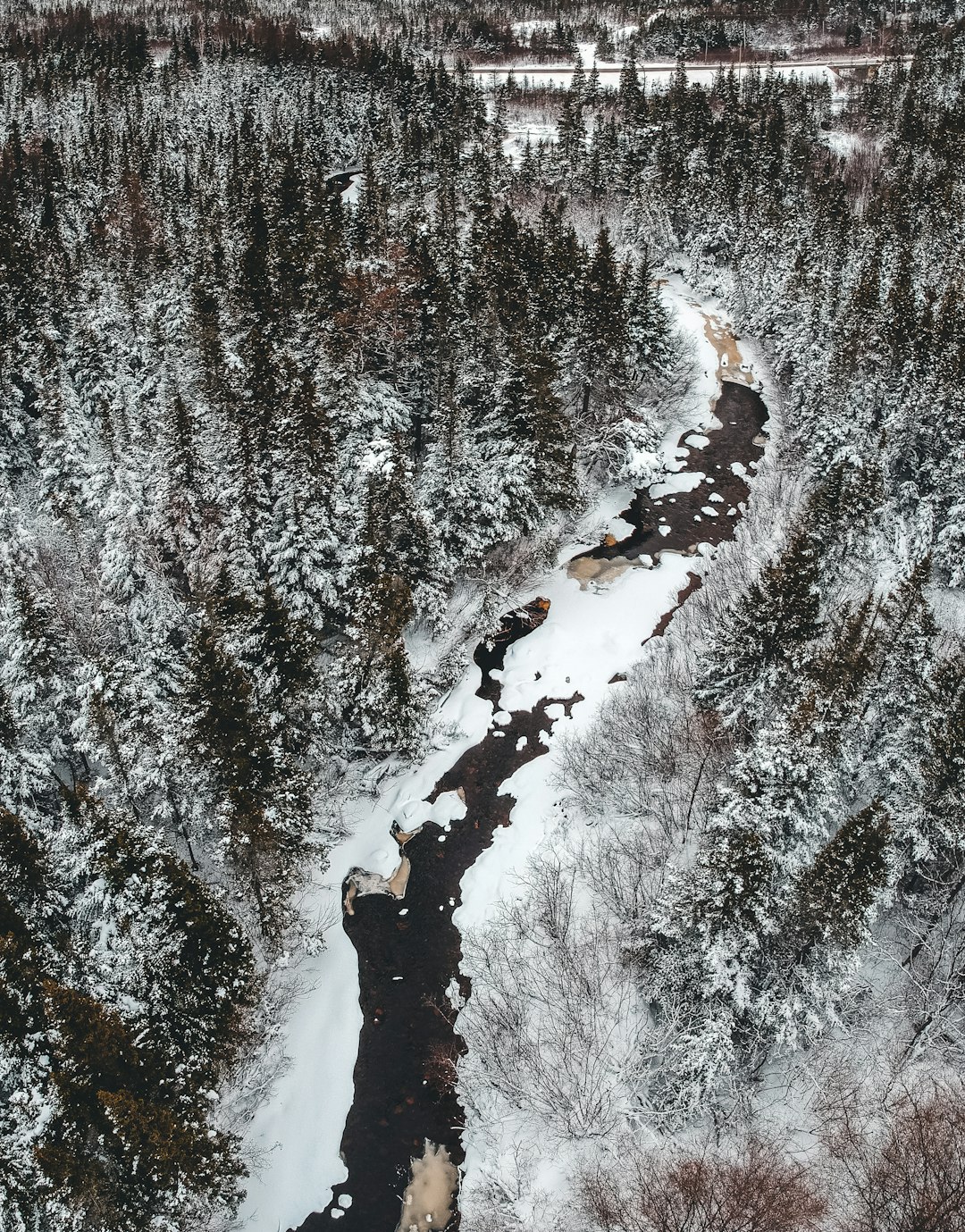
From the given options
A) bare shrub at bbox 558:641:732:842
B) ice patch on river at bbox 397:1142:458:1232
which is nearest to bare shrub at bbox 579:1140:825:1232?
ice patch on river at bbox 397:1142:458:1232

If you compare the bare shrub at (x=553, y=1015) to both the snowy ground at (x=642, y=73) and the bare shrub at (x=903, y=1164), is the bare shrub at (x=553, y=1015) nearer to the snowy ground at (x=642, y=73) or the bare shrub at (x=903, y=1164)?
the bare shrub at (x=903, y=1164)

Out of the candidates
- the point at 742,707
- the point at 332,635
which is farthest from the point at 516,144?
the point at 742,707

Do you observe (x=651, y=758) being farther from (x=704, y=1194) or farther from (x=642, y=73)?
(x=642, y=73)

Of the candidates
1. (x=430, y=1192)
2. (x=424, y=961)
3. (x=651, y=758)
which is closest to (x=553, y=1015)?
(x=424, y=961)

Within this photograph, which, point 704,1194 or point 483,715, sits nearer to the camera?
point 704,1194

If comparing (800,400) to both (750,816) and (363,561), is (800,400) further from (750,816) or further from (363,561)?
(750,816)
